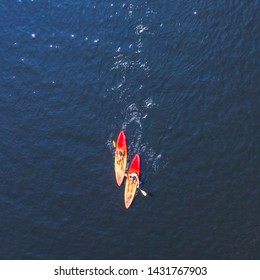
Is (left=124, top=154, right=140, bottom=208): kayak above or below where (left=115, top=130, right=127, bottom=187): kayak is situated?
below

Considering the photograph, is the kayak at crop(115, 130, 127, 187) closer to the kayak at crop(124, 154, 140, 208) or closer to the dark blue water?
the dark blue water

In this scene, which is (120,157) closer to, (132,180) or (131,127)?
(132,180)

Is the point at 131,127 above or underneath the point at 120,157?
above

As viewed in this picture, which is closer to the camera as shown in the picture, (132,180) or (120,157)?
(132,180)

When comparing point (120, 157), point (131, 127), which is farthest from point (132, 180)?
point (131, 127)

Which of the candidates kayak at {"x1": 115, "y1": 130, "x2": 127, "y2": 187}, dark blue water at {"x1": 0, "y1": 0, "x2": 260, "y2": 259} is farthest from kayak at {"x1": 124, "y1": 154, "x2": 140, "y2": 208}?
kayak at {"x1": 115, "y1": 130, "x2": 127, "y2": 187}

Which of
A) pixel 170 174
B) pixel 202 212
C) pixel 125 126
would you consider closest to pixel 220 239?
pixel 202 212
